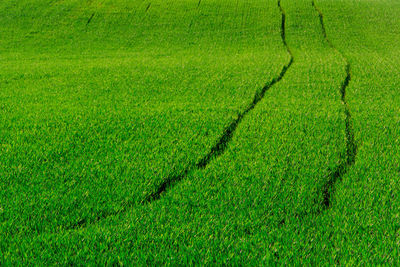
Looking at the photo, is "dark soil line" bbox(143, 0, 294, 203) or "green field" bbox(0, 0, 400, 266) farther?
"dark soil line" bbox(143, 0, 294, 203)

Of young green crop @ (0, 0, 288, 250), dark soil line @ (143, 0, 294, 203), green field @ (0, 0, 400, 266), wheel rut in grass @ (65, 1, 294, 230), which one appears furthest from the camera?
dark soil line @ (143, 0, 294, 203)

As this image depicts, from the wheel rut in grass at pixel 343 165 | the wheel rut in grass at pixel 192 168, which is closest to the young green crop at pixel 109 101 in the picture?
the wheel rut in grass at pixel 192 168

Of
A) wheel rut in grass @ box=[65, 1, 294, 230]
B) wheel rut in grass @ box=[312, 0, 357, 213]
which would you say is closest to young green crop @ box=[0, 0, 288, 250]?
wheel rut in grass @ box=[65, 1, 294, 230]

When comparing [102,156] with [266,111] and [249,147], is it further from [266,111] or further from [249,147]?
[266,111]

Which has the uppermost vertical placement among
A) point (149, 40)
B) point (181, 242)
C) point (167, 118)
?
point (181, 242)

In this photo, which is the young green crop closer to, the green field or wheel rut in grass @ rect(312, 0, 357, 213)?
the green field

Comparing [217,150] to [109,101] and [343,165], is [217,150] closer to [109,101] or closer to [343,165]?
[343,165]

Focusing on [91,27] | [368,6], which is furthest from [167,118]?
[368,6]

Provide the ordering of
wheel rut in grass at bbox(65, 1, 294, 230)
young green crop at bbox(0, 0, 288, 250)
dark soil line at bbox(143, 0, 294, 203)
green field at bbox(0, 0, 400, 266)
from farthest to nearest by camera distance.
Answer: dark soil line at bbox(143, 0, 294, 203) → young green crop at bbox(0, 0, 288, 250) → wheel rut in grass at bbox(65, 1, 294, 230) → green field at bbox(0, 0, 400, 266)
